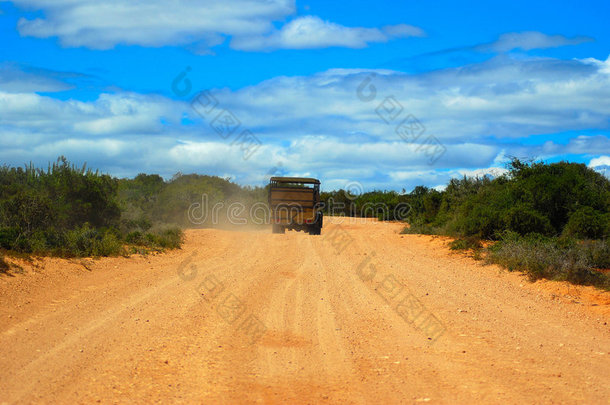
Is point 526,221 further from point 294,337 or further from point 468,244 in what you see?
point 294,337

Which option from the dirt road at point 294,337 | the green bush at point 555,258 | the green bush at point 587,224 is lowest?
the dirt road at point 294,337

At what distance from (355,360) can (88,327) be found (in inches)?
149

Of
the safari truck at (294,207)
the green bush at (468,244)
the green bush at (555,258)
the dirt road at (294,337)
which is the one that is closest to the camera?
the dirt road at (294,337)

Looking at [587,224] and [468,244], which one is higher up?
[587,224]

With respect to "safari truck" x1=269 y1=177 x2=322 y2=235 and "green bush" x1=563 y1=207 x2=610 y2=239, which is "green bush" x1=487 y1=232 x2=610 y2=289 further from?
"safari truck" x1=269 y1=177 x2=322 y2=235

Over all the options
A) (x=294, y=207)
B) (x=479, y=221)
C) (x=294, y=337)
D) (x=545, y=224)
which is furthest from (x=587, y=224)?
(x=294, y=207)

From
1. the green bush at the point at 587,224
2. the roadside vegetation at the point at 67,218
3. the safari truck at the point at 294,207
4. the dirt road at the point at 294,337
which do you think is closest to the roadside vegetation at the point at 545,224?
the green bush at the point at 587,224

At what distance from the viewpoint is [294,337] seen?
24.2ft

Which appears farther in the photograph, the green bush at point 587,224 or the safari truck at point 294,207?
the safari truck at point 294,207

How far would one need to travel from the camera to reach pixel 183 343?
22.7ft

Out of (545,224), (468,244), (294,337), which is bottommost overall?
(294,337)

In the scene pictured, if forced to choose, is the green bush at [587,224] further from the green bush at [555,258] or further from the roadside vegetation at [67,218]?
the roadside vegetation at [67,218]

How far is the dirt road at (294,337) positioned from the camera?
5379mm

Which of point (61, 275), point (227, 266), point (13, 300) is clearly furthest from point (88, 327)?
point (227, 266)
